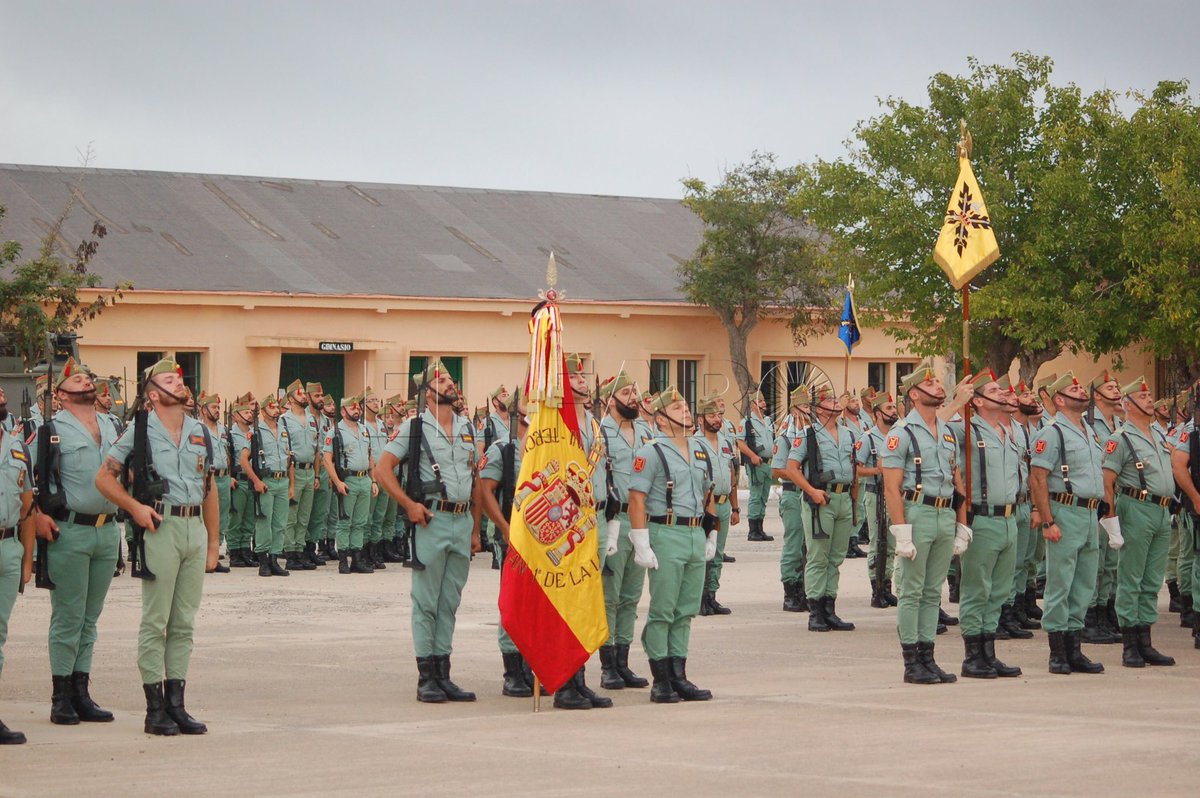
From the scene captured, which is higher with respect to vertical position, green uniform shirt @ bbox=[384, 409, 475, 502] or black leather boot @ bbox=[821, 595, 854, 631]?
Answer: green uniform shirt @ bbox=[384, 409, 475, 502]

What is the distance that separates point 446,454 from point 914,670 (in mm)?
3425

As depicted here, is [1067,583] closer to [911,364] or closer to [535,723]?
[535,723]

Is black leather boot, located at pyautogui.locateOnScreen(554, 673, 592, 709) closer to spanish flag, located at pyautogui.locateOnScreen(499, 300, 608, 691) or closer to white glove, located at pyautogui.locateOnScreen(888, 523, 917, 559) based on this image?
spanish flag, located at pyautogui.locateOnScreen(499, 300, 608, 691)

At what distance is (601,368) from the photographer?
40750 millimetres

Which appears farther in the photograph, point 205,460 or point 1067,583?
point 1067,583

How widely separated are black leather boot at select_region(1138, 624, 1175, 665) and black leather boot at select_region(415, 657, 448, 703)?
16.9 ft

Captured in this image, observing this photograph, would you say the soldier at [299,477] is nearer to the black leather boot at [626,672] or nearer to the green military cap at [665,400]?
the black leather boot at [626,672]

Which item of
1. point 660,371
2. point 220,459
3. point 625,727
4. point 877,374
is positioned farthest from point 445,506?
point 877,374

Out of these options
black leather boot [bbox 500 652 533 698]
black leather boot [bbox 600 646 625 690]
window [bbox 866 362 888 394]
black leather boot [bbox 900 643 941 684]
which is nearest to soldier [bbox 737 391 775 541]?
black leather boot [bbox 900 643 941 684]

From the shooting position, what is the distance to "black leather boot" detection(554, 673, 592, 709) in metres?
10.9

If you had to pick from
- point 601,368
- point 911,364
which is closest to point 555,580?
point 601,368

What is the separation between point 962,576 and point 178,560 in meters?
5.41

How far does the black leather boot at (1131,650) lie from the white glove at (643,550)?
3813mm

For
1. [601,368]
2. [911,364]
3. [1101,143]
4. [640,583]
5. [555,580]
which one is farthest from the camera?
[911,364]
